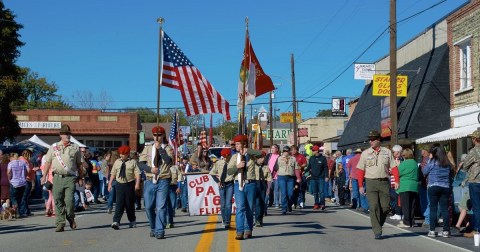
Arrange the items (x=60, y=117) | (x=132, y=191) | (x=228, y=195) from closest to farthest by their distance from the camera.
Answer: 1. (x=228, y=195)
2. (x=132, y=191)
3. (x=60, y=117)

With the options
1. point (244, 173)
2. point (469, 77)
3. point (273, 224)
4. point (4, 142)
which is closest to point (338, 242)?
point (244, 173)

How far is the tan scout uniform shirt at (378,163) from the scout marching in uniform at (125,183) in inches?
181

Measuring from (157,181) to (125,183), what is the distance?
82.7 inches

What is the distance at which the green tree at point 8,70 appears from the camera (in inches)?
1292

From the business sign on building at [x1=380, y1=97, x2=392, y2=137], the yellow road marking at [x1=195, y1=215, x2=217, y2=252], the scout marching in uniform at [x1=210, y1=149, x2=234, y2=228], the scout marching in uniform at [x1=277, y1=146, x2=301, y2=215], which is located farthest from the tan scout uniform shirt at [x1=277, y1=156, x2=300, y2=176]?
the business sign on building at [x1=380, y1=97, x2=392, y2=137]

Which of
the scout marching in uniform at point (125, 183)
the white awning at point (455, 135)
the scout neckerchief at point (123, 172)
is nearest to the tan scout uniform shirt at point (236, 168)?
the scout marching in uniform at point (125, 183)

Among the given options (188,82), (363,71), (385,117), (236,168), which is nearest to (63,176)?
(236,168)

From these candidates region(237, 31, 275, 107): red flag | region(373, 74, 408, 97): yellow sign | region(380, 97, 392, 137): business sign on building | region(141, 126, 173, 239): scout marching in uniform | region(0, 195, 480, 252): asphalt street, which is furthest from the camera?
region(380, 97, 392, 137): business sign on building

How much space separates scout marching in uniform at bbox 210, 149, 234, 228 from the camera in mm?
12610

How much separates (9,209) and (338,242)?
878cm

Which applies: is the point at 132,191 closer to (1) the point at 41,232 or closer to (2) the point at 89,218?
(1) the point at 41,232

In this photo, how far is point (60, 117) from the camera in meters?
57.0

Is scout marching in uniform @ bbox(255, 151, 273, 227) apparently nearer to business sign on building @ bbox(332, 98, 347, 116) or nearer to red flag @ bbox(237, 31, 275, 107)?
red flag @ bbox(237, 31, 275, 107)

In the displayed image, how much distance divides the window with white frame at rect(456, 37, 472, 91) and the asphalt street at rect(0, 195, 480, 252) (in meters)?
10.1
